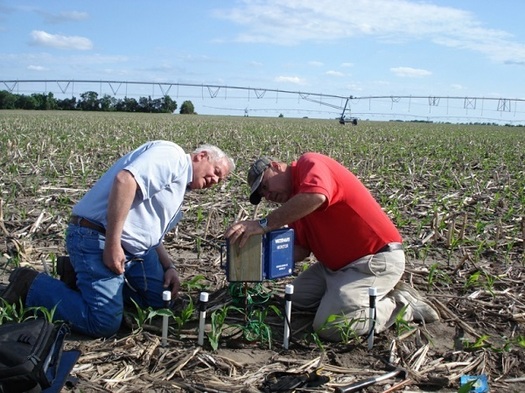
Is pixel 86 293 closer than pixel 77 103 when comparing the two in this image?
Yes

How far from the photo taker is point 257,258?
414 centimetres

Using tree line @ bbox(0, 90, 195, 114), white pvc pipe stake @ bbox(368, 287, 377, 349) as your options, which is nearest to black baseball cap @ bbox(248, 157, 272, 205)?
white pvc pipe stake @ bbox(368, 287, 377, 349)

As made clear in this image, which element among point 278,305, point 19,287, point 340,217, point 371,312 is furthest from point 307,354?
point 19,287

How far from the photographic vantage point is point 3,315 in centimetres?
398

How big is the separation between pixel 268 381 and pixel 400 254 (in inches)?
59.6

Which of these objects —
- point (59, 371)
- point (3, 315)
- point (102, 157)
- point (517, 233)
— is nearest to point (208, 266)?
point (3, 315)

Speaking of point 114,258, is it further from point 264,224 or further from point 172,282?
point 264,224

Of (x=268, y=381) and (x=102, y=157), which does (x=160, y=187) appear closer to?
(x=268, y=381)

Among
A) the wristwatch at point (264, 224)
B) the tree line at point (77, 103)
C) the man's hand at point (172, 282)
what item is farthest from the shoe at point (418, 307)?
the tree line at point (77, 103)

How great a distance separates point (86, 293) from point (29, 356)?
112 centimetres

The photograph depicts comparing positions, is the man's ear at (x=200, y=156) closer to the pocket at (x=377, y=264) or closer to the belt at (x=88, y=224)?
the belt at (x=88, y=224)

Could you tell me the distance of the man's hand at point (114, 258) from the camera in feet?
13.2

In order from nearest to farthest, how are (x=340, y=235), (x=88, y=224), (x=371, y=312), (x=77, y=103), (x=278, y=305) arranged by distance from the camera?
(x=371, y=312)
(x=88, y=224)
(x=340, y=235)
(x=278, y=305)
(x=77, y=103)

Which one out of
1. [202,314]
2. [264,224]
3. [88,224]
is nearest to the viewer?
[202,314]
